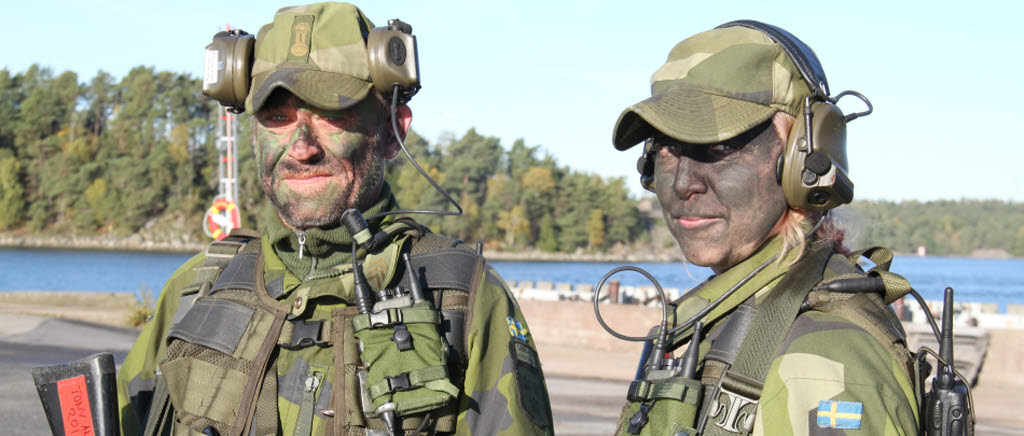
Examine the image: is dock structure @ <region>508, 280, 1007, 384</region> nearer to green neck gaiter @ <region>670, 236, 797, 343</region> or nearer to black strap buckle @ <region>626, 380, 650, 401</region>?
green neck gaiter @ <region>670, 236, 797, 343</region>

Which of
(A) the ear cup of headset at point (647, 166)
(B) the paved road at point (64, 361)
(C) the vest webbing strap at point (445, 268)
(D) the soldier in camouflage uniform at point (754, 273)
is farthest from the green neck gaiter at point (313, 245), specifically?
(B) the paved road at point (64, 361)

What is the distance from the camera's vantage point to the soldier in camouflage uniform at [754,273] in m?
1.83

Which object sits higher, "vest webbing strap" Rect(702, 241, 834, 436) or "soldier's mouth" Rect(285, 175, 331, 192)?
"soldier's mouth" Rect(285, 175, 331, 192)

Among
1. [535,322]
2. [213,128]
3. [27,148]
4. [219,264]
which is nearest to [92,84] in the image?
[27,148]

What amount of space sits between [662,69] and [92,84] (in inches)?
4824

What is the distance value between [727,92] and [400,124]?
143 centimetres

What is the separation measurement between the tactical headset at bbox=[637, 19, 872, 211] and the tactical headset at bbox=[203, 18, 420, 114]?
4.03 ft

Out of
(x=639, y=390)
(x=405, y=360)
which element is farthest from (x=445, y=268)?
(x=639, y=390)

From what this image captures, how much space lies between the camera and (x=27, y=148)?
108 m

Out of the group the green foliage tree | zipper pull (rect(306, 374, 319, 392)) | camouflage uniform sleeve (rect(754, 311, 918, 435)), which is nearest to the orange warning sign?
zipper pull (rect(306, 374, 319, 392))

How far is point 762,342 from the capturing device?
1978mm

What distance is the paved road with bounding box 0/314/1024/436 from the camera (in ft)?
29.8

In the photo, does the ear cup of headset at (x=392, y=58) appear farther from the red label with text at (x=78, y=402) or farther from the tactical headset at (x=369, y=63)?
the red label with text at (x=78, y=402)

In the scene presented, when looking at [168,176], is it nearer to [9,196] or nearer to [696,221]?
[9,196]
